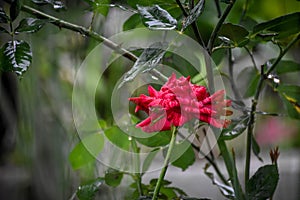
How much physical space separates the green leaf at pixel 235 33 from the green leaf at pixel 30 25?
6.3 inches

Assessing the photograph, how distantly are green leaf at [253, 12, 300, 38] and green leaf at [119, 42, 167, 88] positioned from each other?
0.08 meters

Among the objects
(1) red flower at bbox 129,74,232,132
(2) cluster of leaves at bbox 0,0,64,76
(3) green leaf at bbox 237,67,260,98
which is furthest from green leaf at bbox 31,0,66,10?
(3) green leaf at bbox 237,67,260,98

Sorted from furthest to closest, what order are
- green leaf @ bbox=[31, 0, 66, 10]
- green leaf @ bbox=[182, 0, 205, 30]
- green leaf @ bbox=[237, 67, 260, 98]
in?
green leaf @ bbox=[237, 67, 260, 98] → green leaf @ bbox=[31, 0, 66, 10] → green leaf @ bbox=[182, 0, 205, 30]

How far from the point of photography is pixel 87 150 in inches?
21.8

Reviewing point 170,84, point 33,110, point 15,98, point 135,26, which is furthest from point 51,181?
point 170,84

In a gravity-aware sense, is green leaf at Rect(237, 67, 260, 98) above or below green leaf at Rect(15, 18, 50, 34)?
below

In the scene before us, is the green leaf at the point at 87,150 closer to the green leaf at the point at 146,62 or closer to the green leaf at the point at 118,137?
the green leaf at the point at 118,137

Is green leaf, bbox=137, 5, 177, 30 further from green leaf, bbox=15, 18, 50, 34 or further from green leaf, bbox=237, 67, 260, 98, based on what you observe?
green leaf, bbox=237, 67, 260, 98

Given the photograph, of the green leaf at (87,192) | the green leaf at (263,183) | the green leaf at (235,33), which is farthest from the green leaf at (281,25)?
the green leaf at (87,192)

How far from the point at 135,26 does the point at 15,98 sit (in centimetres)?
93

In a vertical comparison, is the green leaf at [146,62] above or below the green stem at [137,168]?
above

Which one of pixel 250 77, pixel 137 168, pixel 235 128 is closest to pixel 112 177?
pixel 137 168

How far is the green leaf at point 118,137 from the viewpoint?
52cm

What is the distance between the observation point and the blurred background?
601 mm
